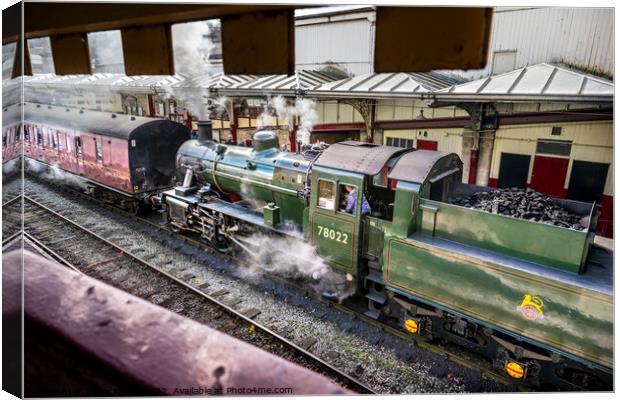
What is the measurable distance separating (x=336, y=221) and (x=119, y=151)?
7080mm

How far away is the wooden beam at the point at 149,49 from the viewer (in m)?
2.83

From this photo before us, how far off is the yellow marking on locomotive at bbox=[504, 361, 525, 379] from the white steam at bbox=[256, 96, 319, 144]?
35.6 feet

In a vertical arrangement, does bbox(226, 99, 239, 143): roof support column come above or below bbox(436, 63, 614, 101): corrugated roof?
below


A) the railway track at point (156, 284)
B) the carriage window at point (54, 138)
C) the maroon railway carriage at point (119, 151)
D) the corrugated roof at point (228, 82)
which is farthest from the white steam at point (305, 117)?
the carriage window at point (54, 138)

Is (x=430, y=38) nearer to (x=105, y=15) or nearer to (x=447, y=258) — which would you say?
(x=105, y=15)

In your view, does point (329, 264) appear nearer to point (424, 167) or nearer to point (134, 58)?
point (424, 167)

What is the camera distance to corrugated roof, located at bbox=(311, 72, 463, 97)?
10.0 metres

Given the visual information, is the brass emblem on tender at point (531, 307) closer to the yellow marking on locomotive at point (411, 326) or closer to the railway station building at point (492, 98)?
Result: the yellow marking on locomotive at point (411, 326)

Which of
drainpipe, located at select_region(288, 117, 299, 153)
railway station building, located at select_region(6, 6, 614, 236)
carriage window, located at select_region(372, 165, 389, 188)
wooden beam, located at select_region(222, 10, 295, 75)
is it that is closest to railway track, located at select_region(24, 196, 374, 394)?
carriage window, located at select_region(372, 165, 389, 188)

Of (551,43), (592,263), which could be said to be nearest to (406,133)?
(551,43)

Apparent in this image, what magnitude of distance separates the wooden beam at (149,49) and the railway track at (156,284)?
4.24 m

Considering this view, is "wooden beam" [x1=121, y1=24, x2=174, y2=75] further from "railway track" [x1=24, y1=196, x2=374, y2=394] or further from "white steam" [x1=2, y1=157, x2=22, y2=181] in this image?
"railway track" [x1=24, y1=196, x2=374, y2=394]

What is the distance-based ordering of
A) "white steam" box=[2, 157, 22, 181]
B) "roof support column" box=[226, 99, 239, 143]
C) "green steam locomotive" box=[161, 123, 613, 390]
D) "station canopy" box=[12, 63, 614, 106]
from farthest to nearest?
"roof support column" box=[226, 99, 239, 143] → "station canopy" box=[12, 63, 614, 106] → "green steam locomotive" box=[161, 123, 613, 390] → "white steam" box=[2, 157, 22, 181]

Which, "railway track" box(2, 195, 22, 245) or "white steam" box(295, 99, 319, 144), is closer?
"railway track" box(2, 195, 22, 245)
